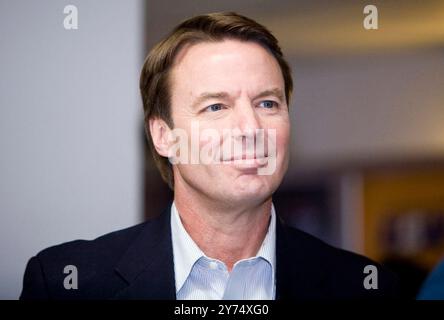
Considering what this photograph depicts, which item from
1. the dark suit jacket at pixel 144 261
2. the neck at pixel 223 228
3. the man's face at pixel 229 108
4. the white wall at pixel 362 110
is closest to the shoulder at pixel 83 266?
Answer: the dark suit jacket at pixel 144 261

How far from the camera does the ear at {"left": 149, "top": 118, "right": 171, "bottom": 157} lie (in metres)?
1.83

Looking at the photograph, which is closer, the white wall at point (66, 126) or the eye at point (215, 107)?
the eye at point (215, 107)

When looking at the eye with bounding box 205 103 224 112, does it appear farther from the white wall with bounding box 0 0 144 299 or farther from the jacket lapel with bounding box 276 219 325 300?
the jacket lapel with bounding box 276 219 325 300

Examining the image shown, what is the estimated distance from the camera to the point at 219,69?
5.82 feet

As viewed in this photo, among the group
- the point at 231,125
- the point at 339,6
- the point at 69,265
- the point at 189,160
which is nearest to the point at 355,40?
the point at 339,6

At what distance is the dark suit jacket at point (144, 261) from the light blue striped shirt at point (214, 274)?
0.02 metres

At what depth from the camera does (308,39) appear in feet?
6.16

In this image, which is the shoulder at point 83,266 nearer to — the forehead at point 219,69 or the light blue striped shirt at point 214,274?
the light blue striped shirt at point 214,274

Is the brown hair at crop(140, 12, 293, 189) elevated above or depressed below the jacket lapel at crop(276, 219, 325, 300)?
above

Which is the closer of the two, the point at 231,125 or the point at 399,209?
the point at 231,125

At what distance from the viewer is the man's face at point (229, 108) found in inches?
69.4

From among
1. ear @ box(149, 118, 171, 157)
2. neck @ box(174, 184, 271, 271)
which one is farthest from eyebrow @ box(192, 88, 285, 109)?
neck @ box(174, 184, 271, 271)

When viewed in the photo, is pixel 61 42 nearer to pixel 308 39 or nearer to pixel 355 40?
pixel 308 39

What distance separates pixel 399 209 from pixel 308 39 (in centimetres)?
49
